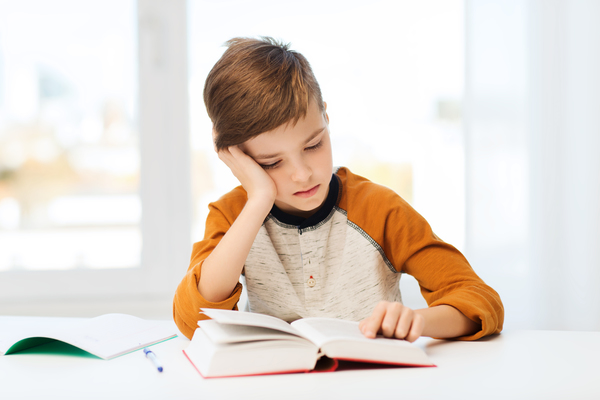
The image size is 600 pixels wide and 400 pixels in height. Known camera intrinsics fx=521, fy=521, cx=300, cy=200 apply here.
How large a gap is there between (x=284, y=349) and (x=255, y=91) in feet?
1.67

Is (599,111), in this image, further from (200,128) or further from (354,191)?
(200,128)

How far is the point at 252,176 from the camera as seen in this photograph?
1.02m

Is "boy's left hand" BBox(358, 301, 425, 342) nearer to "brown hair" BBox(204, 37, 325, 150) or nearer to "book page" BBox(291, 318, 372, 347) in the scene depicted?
"book page" BBox(291, 318, 372, 347)

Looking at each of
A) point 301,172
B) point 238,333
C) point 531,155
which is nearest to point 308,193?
point 301,172

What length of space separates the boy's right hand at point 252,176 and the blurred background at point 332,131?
789mm

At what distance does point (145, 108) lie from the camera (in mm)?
1864

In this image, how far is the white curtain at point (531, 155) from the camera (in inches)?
62.7

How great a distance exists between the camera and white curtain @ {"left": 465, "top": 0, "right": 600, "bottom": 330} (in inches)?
62.7

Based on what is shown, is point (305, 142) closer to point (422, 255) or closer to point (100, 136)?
point (422, 255)

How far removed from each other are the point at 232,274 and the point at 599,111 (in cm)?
126

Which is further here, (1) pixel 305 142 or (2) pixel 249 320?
(1) pixel 305 142

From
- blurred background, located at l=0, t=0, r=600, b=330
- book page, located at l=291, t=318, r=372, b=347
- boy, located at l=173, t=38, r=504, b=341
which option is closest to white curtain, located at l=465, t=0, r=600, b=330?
blurred background, located at l=0, t=0, r=600, b=330

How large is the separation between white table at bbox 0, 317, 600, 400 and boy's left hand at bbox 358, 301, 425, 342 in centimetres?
5

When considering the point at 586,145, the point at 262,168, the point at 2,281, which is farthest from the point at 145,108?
the point at 586,145
